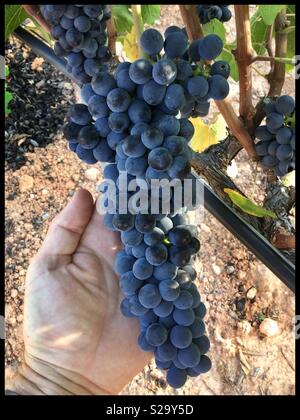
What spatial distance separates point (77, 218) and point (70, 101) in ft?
3.84

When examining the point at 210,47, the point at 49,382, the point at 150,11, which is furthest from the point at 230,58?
the point at 49,382

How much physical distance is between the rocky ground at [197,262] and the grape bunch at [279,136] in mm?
759

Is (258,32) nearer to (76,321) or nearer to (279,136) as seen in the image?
(279,136)

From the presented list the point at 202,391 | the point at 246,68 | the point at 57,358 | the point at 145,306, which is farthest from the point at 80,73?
the point at 202,391

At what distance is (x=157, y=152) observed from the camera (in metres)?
0.61

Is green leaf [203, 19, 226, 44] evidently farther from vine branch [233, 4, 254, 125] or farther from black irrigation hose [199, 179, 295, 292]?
black irrigation hose [199, 179, 295, 292]

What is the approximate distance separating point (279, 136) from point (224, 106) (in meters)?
0.11

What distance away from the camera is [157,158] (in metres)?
0.61

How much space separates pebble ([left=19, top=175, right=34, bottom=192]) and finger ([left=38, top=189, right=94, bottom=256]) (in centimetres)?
90

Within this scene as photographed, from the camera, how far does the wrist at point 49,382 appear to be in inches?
38.1

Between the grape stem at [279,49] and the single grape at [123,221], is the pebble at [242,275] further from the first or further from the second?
the single grape at [123,221]

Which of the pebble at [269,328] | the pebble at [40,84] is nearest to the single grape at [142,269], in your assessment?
the pebble at [269,328]

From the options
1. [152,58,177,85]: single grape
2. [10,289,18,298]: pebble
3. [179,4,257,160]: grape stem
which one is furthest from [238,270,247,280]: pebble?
[152,58,177,85]: single grape

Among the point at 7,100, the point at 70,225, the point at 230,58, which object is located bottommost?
the point at 70,225
